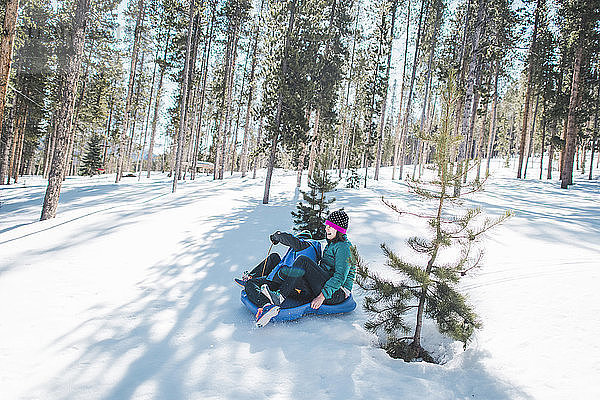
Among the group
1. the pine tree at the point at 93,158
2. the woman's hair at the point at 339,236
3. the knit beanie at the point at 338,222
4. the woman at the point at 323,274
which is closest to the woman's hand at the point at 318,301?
the woman at the point at 323,274

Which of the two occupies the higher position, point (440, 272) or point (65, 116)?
point (65, 116)

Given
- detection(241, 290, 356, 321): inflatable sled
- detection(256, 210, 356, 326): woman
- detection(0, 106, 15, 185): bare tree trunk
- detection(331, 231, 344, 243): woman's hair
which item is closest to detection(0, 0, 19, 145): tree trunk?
detection(241, 290, 356, 321): inflatable sled

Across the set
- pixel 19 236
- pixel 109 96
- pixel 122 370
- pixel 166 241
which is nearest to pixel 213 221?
pixel 166 241

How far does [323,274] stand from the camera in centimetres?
419

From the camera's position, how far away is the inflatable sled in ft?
13.2

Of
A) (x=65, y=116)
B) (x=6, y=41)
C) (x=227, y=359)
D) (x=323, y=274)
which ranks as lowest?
(x=227, y=359)

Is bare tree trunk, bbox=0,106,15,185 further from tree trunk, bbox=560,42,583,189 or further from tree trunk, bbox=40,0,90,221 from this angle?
tree trunk, bbox=560,42,583,189

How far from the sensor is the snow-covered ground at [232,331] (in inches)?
110

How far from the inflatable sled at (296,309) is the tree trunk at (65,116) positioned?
8546mm

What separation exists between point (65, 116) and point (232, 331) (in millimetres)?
9393

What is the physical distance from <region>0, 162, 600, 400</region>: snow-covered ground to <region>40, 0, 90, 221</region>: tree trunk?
5.83 feet

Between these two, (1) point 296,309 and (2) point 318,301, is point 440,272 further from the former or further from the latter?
(1) point 296,309

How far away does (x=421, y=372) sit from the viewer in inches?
126

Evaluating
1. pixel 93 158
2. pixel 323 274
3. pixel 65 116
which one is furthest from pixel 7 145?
pixel 323 274
